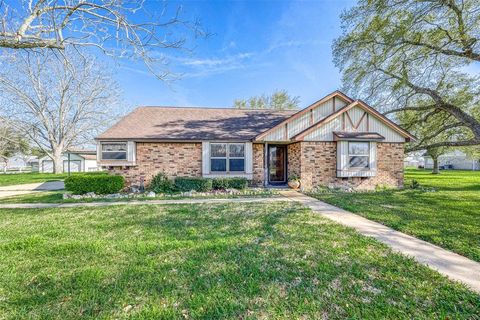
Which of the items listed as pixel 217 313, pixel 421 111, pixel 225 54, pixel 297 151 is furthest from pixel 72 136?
pixel 421 111

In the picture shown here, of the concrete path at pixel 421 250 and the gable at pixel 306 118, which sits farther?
the gable at pixel 306 118

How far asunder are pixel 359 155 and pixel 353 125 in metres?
1.61

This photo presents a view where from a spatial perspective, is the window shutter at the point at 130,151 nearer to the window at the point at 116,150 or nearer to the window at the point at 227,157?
the window at the point at 116,150

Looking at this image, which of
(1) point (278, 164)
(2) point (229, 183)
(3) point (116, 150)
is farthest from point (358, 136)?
(3) point (116, 150)

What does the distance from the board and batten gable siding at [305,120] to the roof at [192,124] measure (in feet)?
4.23

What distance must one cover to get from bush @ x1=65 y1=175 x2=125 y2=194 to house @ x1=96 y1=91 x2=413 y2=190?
0.98 m

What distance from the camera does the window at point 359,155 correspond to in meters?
11.4

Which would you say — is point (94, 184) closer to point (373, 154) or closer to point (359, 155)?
point (359, 155)

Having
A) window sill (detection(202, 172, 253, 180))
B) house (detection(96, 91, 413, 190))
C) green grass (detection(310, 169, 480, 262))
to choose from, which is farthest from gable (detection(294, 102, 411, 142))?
green grass (detection(310, 169, 480, 262))

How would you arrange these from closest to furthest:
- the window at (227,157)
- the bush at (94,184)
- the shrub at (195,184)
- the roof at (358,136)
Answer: the bush at (94,184)
the shrub at (195,184)
the roof at (358,136)
the window at (227,157)

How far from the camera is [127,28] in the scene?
519 cm

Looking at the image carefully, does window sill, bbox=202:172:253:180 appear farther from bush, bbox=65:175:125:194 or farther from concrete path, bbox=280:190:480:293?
concrete path, bbox=280:190:480:293

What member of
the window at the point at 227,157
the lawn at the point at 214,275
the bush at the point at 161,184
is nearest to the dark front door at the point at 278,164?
the window at the point at 227,157

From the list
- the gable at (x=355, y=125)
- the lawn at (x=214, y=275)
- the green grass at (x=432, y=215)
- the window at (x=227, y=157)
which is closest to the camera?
the lawn at (x=214, y=275)
